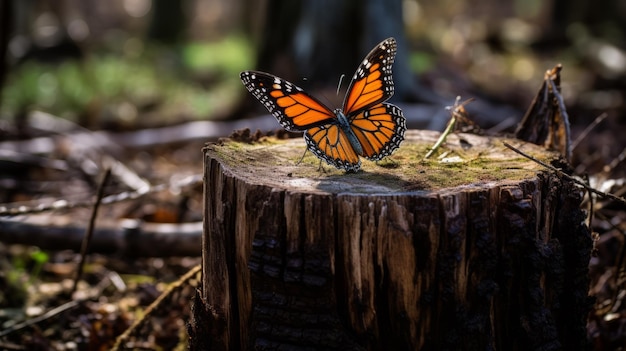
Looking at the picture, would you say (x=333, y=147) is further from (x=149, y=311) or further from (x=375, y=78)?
(x=149, y=311)

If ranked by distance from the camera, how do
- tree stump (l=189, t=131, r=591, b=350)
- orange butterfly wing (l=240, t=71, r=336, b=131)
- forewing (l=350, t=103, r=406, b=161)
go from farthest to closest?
forewing (l=350, t=103, r=406, b=161)
orange butterfly wing (l=240, t=71, r=336, b=131)
tree stump (l=189, t=131, r=591, b=350)

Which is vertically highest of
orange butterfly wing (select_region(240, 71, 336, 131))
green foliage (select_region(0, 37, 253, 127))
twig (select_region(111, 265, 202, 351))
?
green foliage (select_region(0, 37, 253, 127))

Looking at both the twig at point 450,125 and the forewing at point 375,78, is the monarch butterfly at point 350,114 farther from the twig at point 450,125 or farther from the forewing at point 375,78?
the twig at point 450,125

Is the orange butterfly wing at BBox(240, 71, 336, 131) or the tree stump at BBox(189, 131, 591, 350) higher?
the orange butterfly wing at BBox(240, 71, 336, 131)

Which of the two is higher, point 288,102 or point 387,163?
point 288,102

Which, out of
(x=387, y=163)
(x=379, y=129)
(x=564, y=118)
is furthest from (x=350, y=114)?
(x=564, y=118)

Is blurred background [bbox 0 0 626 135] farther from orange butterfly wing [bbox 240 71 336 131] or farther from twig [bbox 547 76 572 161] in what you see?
orange butterfly wing [bbox 240 71 336 131]

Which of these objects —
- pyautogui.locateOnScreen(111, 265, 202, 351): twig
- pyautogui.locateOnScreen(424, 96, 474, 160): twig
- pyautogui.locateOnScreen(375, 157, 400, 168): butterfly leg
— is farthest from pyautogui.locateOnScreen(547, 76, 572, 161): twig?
pyautogui.locateOnScreen(111, 265, 202, 351): twig

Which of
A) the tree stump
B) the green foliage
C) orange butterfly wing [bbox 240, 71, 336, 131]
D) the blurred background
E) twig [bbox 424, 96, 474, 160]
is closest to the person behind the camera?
the tree stump
